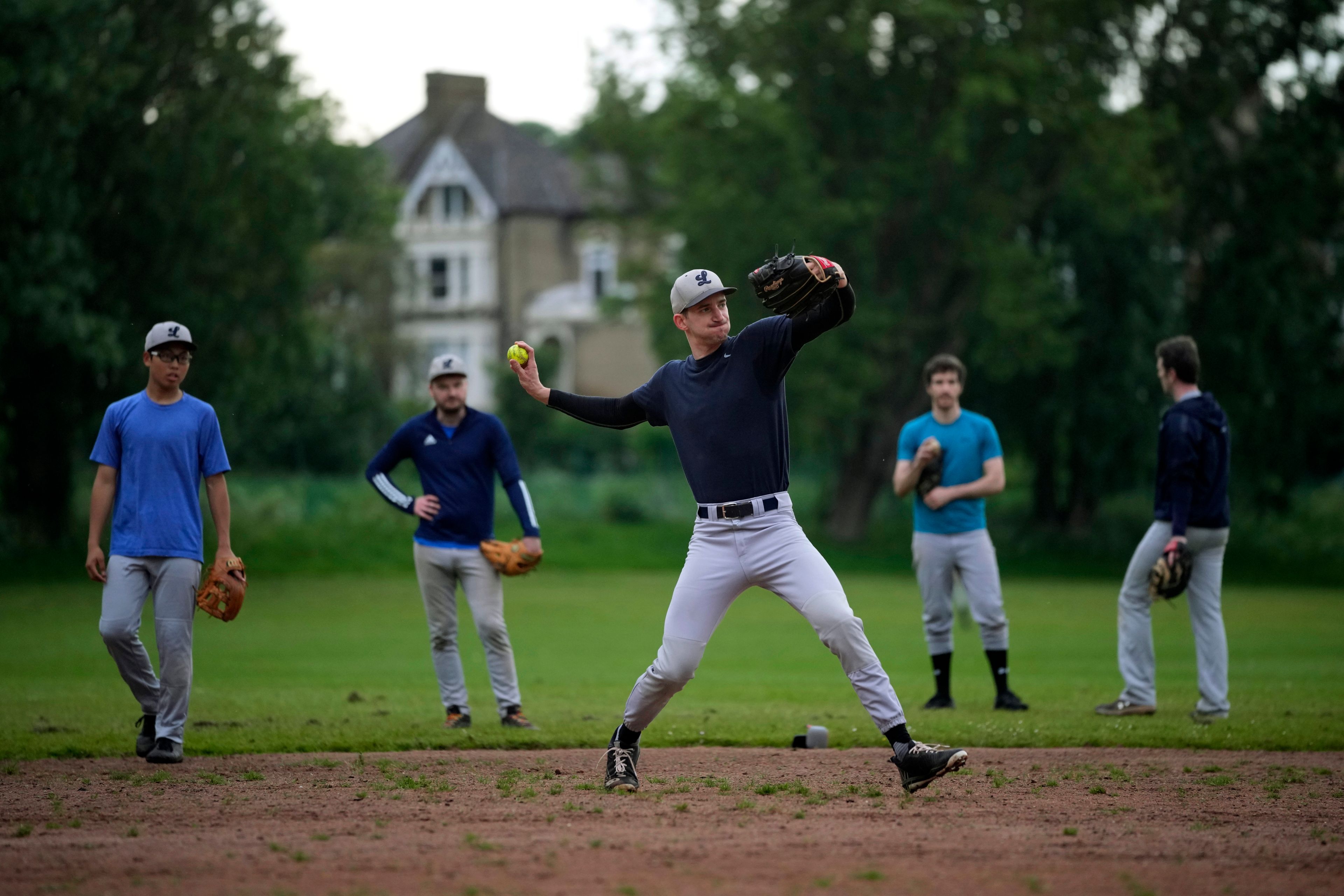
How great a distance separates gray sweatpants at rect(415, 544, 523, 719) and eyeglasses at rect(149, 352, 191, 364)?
2.35 meters

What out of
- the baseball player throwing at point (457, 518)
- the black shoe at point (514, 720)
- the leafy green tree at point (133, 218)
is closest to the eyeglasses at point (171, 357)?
the baseball player throwing at point (457, 518)

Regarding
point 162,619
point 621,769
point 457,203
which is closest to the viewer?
point 621,769

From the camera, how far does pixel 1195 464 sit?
1046 centimetres

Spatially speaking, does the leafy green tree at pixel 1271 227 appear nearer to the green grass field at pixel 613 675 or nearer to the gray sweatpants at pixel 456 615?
the green grass field at pixel 613 675

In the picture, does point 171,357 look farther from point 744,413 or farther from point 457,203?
point 457,203

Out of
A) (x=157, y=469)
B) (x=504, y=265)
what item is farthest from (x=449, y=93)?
(x=157, y=469)

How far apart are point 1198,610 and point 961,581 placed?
1700 mm

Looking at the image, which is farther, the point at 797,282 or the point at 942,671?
the point at 942,671

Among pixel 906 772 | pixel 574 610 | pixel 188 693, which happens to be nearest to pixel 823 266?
pixel 906 772

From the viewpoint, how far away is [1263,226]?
102ft

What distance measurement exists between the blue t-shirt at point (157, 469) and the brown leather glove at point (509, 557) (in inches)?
82.9

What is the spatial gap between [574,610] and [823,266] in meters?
15.9

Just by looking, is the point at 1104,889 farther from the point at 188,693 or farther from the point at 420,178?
the point at 420,178

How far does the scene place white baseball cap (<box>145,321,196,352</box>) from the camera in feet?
28.9
